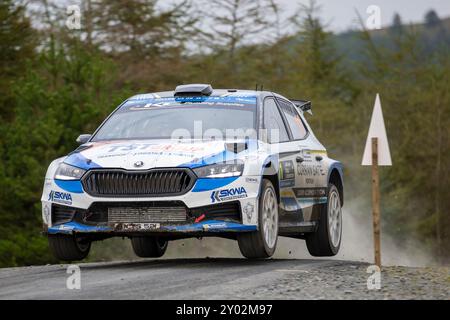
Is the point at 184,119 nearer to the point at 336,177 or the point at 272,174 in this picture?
the point at 272,174

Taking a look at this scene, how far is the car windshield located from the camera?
10680 millimetres

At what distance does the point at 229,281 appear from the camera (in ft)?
27.4

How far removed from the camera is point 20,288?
27.5 ft

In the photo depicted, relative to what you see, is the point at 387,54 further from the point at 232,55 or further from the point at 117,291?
the point at 117,291

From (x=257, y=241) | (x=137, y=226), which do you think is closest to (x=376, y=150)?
(x=257, y=241)

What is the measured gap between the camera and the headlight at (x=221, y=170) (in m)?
9.59

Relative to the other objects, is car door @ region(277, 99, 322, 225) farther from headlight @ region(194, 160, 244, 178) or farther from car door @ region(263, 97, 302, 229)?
headlight @ region(194, 160, 244, 178)

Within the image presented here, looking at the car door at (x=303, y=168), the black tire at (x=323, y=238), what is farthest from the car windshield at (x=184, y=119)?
the black tire at (x=323, y=238)

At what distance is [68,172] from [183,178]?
1.23m

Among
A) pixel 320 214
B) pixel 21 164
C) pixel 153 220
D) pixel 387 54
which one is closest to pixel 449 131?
pixel 387 54

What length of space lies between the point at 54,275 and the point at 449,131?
29.8 meters

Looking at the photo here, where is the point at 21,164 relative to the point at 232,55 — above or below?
below

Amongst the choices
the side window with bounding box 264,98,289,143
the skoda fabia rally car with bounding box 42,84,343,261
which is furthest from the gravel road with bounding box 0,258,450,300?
the side window with bounding box 264,98,289,143

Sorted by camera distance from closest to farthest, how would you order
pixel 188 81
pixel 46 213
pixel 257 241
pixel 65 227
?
1. pixel 257 241
2. pixel 65 227
3. pixel 46 213
4. pixel 188 81
